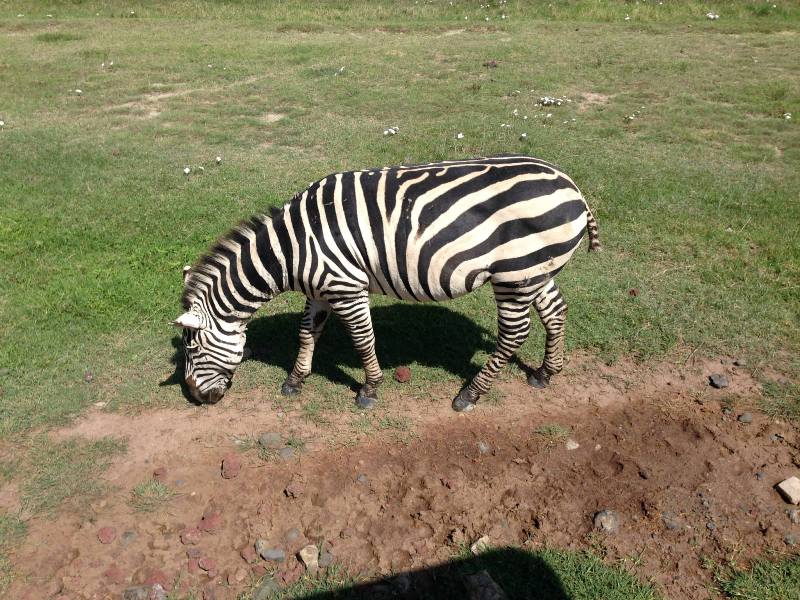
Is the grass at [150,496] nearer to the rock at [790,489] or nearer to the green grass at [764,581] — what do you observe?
the green grass at [764,581]

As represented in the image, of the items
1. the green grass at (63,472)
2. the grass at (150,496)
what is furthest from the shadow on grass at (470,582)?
the green grass at (63,472)

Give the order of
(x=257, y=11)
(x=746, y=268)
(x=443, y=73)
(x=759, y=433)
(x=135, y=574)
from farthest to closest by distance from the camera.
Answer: (x=257, y=11) → (x=443, y=73) → (x=746, y=268) → (x=759, y=433) → (x=135, y=574)

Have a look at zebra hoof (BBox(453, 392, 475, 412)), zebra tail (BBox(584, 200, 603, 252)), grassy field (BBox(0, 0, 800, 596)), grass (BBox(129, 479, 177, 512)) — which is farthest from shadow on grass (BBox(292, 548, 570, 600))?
zebra tail (BBox(584, 200, 603, 252))

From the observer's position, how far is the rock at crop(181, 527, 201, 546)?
4.71 metres

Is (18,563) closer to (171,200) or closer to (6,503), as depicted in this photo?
(6,503)

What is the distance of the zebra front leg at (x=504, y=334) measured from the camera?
5.43 meters

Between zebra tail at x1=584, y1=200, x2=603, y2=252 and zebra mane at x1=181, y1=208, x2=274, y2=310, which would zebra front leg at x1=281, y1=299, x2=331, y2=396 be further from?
zebra tail at x1=584, y1=200, x2=603, y2=252

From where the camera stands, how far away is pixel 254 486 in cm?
516

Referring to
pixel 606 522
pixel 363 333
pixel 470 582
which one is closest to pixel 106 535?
pixel 363 333

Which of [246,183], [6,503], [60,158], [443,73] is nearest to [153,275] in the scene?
[246,183]

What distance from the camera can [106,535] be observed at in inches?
186

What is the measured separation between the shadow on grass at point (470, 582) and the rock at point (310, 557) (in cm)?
19

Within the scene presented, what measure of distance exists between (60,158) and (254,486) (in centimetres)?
896

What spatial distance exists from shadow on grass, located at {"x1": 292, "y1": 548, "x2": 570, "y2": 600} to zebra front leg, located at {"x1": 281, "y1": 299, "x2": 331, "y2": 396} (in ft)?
→ 7.67
